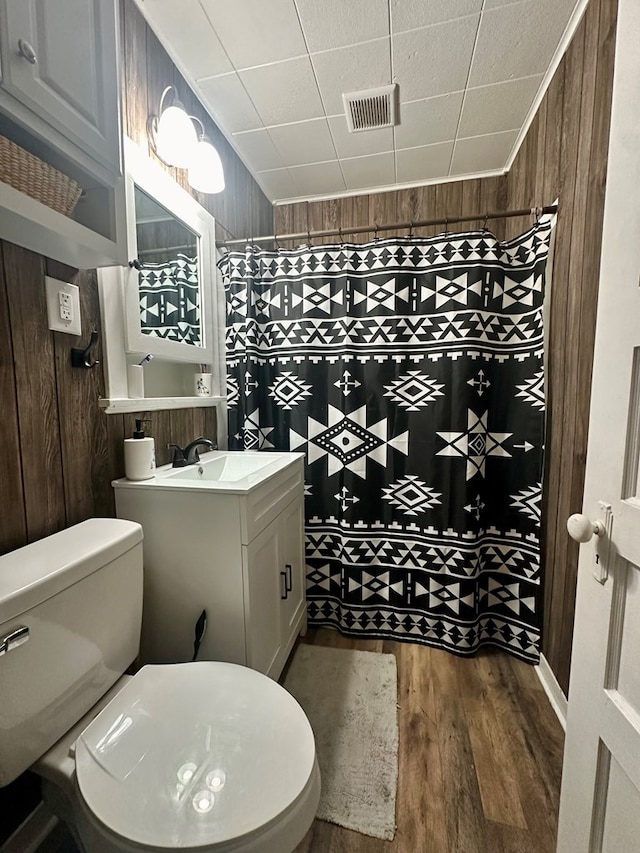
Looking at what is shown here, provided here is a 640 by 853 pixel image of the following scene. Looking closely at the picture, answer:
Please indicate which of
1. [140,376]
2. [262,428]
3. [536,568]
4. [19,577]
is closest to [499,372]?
[536,568]

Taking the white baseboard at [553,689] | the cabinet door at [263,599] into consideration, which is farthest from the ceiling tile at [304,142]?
the white baseboard at [553,689]

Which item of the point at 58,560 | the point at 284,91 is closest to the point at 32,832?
the point at 58,560

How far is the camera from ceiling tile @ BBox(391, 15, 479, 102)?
135 cm

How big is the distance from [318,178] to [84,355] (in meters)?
1.93

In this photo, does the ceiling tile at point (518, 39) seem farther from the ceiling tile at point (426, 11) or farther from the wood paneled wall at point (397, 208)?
the wood paneled wall at point (397, 208)

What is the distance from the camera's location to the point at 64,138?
0.79 metres

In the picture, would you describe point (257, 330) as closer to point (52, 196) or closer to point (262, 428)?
point (262, 428)

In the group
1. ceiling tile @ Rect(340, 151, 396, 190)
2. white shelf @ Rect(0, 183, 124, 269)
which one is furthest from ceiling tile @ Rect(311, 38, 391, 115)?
white shelf @ Rect(0, 183, 124, 269)

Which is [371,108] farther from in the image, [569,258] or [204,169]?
[569,258]

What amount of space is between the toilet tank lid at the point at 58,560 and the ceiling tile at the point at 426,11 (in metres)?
1.94

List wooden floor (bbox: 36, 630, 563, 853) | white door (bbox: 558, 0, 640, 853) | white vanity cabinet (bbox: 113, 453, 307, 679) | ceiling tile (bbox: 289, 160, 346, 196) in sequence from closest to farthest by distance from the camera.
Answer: white door (bbox: 558, 0, 640, 853)
wooden floor (bbox: 36, 630, 563, 853)
white vanity cabinet (bbox: 113, 453, 307, 679)
ceiling tile (bbox: 289, 160, 346, 196)

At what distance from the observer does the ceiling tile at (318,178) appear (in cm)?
216

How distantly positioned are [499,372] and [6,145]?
1.71 metres

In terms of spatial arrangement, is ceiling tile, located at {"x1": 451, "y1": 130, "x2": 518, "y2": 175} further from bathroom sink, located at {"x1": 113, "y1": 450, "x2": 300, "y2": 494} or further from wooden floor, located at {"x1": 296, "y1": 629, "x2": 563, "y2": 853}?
wooden floor, located at {"x1": 296, "y1": 629, "x2": 563, "y2": 853}
